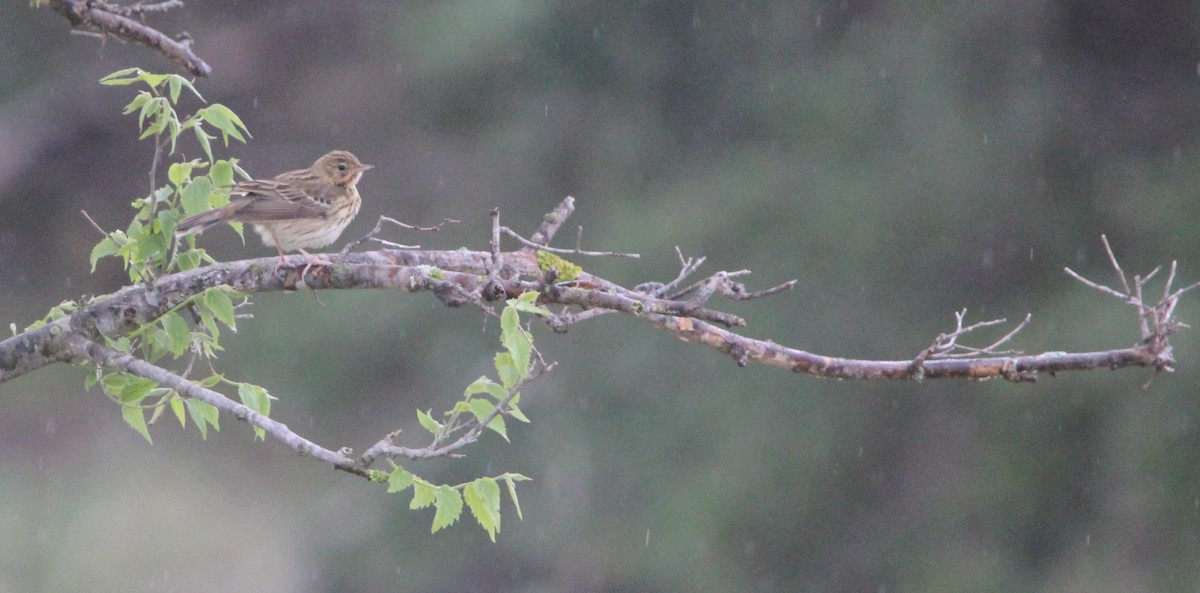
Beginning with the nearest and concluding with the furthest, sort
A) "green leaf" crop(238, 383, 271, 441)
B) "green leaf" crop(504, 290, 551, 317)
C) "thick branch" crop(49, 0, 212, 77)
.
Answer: "green leaf" crop(504, 290, 551, 317) < "thick branch" crop(49, 0, 212, 77) < "green leaf" crop(238, 383, 271, 441)

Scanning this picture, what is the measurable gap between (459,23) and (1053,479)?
17.0ft

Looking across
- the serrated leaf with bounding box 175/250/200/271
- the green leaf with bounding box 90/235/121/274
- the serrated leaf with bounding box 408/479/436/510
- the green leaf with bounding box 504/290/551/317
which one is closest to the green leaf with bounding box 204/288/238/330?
the serrated leaf with bounding box 175/250/200/271

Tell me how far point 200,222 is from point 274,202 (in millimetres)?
946

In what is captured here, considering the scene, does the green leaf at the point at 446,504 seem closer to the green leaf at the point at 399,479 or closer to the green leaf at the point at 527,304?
the green leaf at the point at 399,479

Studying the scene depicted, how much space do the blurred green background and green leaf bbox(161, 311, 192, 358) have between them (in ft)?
18.9

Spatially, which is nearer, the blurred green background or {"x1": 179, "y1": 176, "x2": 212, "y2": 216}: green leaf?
{"x1": 179, "y1": 176, "x2": 212, "y2": 216}: green leaf

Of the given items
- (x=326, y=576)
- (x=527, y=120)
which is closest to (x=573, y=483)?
(x=326, y=576)

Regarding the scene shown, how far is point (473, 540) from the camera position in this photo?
10.2 meters

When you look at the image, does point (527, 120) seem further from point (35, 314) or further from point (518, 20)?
point (35, 314)

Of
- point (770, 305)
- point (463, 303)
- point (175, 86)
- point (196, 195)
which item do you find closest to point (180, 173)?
point (196, 195)

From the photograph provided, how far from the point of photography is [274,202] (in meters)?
4.74

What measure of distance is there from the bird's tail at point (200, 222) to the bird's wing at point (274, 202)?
7.7 inches

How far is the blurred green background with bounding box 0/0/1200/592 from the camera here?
855 cm

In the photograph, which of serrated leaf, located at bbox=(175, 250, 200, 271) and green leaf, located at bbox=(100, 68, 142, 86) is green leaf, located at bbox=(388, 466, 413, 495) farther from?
green leaf, located at bbox=(100, 68, 142, 86)
